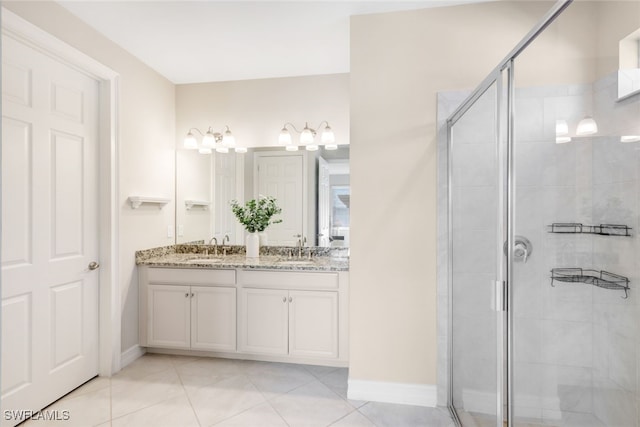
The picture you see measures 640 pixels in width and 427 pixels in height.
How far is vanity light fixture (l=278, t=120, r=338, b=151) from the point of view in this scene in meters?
Answer: 3.07

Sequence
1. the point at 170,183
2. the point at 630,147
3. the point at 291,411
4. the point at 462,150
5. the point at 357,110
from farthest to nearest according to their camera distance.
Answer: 1. the point at 170,183
2. the point at 357,110
3. the point at 291,411
4. the point at 462,150
5. the point at 630,147

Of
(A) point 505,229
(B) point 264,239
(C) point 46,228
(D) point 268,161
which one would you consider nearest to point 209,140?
(D) point 268,161

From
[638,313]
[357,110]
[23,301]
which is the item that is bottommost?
[23,301]

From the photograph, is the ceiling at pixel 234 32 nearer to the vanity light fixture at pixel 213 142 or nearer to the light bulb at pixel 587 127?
the vanity light fixture at pixel 213 142

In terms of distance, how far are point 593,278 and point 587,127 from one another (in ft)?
1.45

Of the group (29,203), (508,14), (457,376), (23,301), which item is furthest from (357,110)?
(23,301)

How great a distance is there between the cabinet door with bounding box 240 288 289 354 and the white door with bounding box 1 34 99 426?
1.09 meters

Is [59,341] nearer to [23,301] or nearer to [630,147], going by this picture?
[23,301]

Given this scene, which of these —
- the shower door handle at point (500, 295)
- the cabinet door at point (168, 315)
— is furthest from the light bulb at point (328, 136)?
the shower door handle at point (500, 295)

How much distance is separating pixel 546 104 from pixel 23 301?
2.76 meters

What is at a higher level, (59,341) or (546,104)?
(546,104)

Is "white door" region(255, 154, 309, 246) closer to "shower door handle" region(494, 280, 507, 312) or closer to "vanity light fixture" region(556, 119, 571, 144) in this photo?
"shower door handle" region(494, 280, 507, 312)

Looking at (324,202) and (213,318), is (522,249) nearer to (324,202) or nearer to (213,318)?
(324,202)

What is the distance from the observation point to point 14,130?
1.92m
